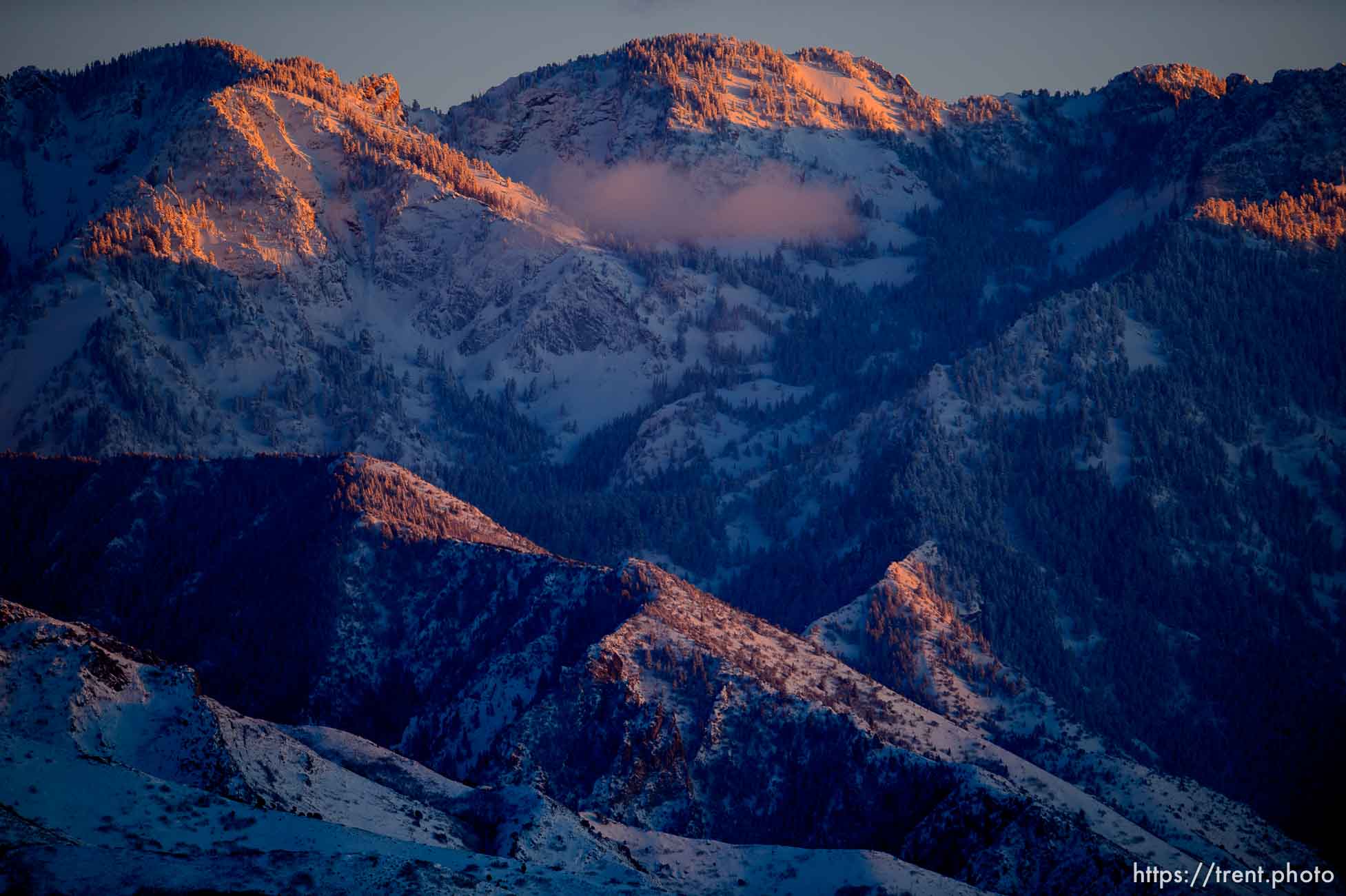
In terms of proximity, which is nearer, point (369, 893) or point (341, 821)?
point (369, 893)

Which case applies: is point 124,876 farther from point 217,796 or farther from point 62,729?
point 62,729

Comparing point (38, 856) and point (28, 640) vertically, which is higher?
point (28, 640)

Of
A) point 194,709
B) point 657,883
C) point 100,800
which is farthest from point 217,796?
point 657,883

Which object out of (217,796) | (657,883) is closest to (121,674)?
(217,796)

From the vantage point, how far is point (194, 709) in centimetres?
19938

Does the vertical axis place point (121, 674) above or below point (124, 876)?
above

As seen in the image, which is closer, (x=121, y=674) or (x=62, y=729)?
(x=62, y=729)

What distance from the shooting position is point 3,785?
551ft

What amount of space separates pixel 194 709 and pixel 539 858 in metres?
39.2

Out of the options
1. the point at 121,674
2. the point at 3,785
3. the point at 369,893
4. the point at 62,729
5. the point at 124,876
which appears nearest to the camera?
the point at 124,876

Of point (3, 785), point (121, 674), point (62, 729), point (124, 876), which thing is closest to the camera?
point (124, 876)

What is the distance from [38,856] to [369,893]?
26.4 m

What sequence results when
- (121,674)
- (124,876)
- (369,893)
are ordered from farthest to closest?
1. (121,674)
2. (369,893)
3. (124,876)

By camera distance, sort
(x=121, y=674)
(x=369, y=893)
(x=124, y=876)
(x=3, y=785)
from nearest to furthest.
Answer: (x=124, y=876) → (x=369, y=893) → (x=3, y=785) → (x=121, y=674)
